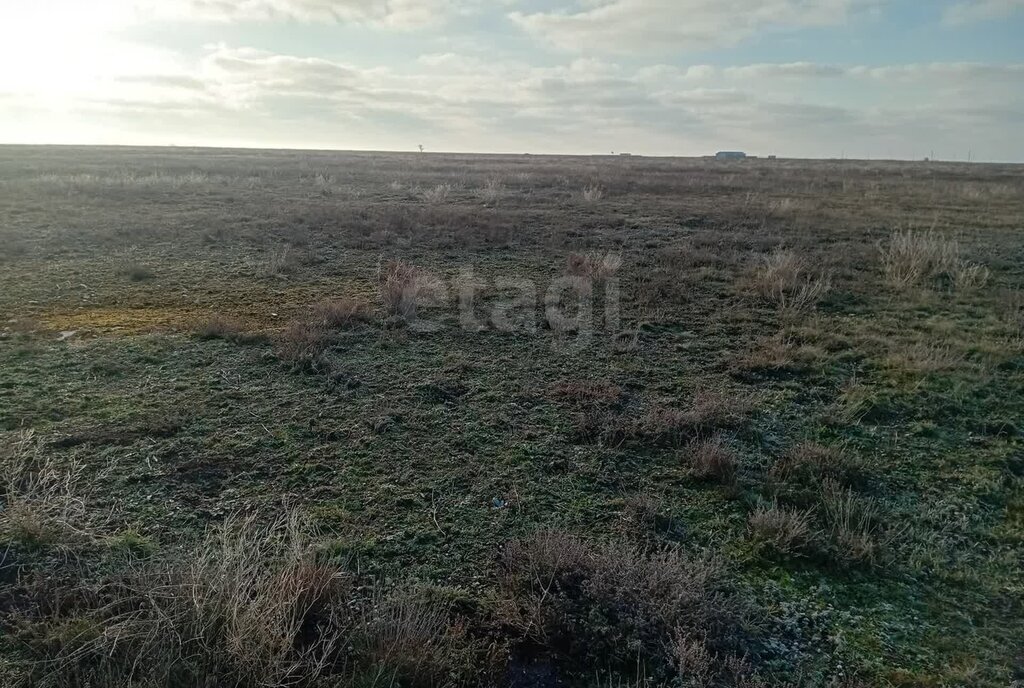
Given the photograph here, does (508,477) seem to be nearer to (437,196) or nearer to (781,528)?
(781,528)

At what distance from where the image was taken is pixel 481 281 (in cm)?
1023

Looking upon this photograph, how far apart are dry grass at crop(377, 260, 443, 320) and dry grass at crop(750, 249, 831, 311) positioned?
4925mm

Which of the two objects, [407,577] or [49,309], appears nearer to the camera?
[407,577]

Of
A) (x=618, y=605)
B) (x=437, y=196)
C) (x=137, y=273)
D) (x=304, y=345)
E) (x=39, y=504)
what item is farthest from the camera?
(x=437, y=196)

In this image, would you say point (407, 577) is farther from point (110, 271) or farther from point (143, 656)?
point (110, 271)

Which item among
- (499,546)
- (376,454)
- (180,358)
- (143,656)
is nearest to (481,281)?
(180,358)

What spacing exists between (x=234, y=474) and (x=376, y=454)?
0.98 metres

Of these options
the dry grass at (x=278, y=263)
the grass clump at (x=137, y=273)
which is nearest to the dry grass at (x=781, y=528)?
the dry grass at (x=278, y=263)

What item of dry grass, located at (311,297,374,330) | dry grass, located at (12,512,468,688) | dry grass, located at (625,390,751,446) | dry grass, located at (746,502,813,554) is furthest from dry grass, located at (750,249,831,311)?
dry grass, located at (12,512,468,688)

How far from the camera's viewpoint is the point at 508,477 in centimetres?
451

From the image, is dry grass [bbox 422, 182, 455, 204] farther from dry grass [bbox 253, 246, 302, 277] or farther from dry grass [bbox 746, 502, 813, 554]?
dry grass [bbox 746, 502, 813, 554]

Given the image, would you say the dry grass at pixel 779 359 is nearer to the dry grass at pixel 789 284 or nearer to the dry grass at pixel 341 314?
the dry grass at pixel 789 284

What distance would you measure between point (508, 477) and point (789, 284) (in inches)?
278

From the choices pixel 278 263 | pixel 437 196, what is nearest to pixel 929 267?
pixel 278 263
